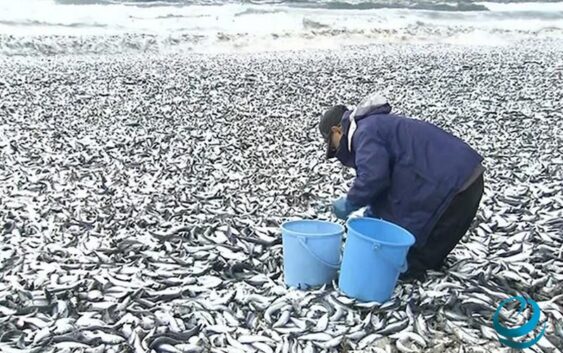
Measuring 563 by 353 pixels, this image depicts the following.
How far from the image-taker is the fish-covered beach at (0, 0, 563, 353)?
3.36 meters

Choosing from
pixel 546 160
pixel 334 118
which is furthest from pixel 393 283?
pixel 546 160

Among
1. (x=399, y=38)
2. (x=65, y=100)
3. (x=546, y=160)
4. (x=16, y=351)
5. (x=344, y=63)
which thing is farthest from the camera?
(x=399, y=38)

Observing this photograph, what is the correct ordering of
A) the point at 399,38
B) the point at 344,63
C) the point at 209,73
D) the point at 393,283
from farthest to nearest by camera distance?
the point at 399,38
the point at 344,63
the point at 209,73
the point at 393,283

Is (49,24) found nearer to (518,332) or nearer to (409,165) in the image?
(409,165)

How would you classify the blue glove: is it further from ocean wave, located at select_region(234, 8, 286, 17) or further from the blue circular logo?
ocean wave, located at select_region(234, 8, 286, 17)

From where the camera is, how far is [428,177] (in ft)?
11.6

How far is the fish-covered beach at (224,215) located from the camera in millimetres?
3361

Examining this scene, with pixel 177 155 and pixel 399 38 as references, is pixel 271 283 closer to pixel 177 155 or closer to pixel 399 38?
pixel 177 155

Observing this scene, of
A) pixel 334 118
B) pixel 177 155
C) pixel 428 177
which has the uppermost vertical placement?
pixel 334 118

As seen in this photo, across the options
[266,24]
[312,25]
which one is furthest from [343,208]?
[266,24]

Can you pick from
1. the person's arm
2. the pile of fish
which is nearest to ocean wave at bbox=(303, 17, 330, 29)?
the pile of fish

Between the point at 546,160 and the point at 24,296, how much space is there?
6.09 meters

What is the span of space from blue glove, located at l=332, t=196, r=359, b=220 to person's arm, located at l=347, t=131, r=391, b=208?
151 millimetres

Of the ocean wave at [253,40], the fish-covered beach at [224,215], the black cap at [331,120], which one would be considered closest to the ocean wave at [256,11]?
the ocean wave at [253,40]
